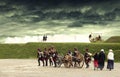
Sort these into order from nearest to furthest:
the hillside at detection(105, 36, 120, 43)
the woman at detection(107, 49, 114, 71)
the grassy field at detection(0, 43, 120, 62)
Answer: the woman at detection(107, 49, 114, 71) → the grassy field at detection(0, 43, 120, 62) → the hillside at detection(105, 36, 120, 43)

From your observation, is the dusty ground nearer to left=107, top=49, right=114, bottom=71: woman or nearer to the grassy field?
left=107, top=49, right=114, bottom=71: woman

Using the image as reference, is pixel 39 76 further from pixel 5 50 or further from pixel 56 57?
pixel 5 50

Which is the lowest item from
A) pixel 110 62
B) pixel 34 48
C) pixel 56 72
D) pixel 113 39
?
pixel 56 72

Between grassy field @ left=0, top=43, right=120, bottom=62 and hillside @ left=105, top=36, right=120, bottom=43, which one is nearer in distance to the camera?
grassy field @ left=0, top=43, right=120, bottom=62

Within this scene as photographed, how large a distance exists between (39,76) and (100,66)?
11.8m

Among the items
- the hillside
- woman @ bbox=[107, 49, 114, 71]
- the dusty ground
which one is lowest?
the dusty ground

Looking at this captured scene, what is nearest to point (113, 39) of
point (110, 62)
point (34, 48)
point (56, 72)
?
point (34, 48)

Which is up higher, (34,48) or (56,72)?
(34,48)

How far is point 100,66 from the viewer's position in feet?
135

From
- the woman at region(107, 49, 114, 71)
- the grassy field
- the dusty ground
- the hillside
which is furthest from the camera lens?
the hillside

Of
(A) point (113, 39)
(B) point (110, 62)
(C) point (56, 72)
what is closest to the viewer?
(C) point (56, 72)

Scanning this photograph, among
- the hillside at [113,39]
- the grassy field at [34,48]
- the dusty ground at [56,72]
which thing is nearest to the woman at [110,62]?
the dusty ground at [56,72]

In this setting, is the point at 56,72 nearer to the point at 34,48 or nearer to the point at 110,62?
the point at 110,62

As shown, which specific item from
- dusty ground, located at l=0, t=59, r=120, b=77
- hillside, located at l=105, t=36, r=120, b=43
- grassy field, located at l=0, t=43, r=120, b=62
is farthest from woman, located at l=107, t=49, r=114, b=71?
hillside, located at l=105, t=36, r=120, b=43
